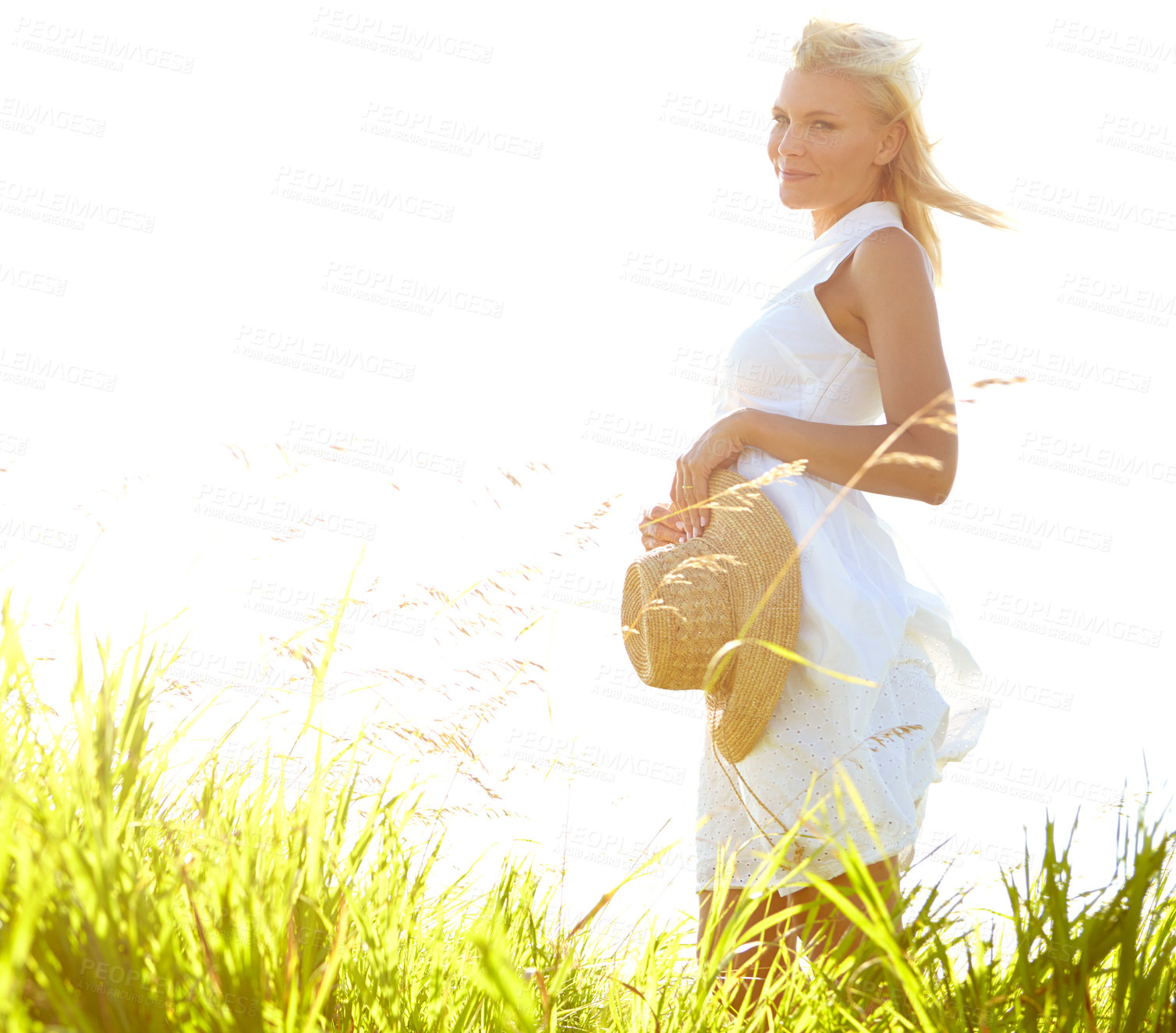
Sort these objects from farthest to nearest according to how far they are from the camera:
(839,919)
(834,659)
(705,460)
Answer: (705,460) < (834,659) < (839,919)

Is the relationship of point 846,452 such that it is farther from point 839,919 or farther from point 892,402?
point 839,919

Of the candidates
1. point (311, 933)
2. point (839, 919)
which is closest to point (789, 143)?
point (839, 919)

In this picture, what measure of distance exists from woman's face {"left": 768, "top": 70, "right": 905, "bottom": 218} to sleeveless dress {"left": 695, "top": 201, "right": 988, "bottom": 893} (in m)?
0.10

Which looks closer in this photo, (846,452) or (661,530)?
(846,452)

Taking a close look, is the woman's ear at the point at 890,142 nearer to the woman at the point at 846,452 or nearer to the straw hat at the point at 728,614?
the woman at the point at 846,452

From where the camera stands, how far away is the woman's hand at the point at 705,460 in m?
2.20

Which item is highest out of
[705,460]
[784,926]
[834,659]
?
[705,460]

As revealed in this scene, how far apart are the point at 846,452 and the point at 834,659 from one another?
43 centimetres

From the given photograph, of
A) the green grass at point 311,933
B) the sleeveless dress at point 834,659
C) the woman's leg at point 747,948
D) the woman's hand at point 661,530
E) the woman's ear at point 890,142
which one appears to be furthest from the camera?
the woman's ear at point 890,142

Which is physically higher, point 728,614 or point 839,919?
point 728,614

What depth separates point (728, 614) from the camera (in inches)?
80.4

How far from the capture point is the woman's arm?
2.06 metres

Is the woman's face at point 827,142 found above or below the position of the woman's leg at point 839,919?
above

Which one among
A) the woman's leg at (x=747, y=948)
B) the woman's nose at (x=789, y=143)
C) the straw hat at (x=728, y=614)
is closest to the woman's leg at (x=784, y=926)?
the woman's leg at (x=747, y=948)
